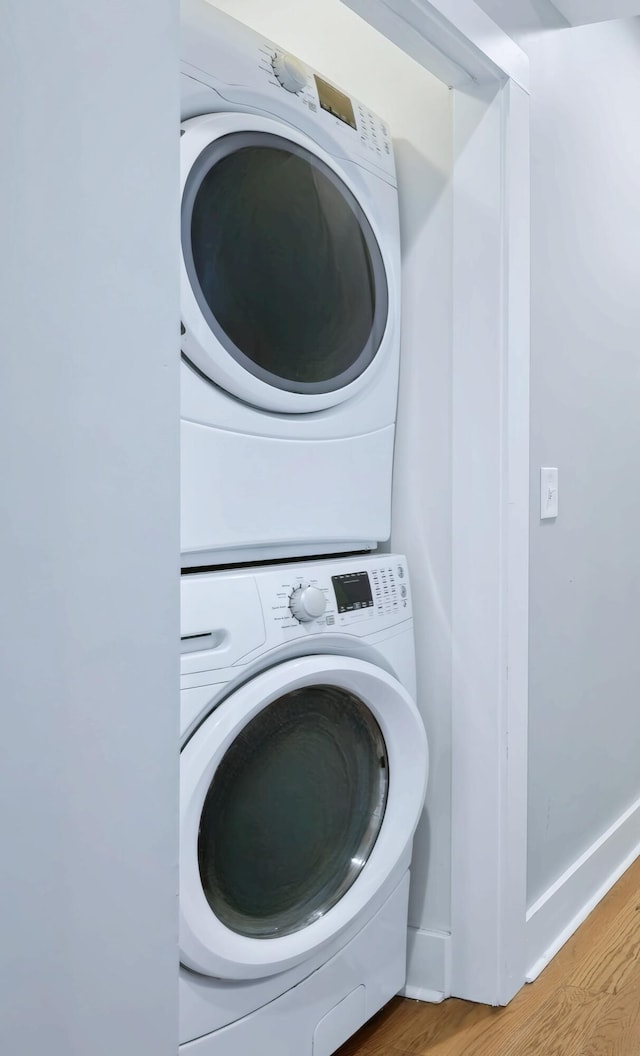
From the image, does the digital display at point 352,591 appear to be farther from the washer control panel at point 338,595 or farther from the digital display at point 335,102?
the digital display at point 335,102

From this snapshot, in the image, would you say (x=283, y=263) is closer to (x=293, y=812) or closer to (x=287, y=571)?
(x=287, y=571)

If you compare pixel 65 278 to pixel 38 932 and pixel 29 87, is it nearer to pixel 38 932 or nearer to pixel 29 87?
pixel 29 87

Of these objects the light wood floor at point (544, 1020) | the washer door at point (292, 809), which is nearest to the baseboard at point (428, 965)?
the light wood floor at point (544, 1020)

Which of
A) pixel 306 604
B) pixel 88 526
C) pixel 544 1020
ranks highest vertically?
pixel 88 526

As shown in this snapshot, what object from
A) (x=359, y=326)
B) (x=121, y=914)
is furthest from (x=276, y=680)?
(x=121, y=914)

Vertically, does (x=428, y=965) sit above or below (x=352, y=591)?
below

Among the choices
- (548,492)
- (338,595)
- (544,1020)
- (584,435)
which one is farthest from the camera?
(584,435)

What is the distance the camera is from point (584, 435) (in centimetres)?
224

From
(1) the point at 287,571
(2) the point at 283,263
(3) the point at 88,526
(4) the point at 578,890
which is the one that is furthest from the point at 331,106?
(4) the point at 578,890

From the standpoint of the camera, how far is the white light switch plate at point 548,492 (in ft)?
6.56

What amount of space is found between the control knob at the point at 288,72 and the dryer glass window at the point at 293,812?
94 centimetres

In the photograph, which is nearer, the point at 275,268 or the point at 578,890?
the point at 275,268

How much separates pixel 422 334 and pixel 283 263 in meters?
0.47

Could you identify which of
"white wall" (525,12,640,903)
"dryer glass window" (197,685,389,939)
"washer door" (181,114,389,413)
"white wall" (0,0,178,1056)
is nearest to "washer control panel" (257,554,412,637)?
"dryer glass window" (197,685,389,939)
